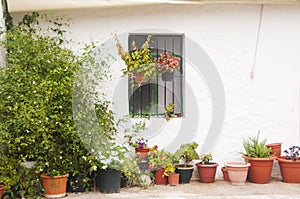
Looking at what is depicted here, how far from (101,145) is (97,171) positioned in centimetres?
37

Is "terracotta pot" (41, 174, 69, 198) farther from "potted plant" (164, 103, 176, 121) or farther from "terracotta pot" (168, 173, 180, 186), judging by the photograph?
"potted plant" (164, 103, 176, 121)

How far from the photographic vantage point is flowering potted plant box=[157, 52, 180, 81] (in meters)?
6.29

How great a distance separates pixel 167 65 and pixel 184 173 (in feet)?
4.94

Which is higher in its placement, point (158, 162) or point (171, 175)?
point (158, 162)

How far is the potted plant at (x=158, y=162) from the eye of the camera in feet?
19.7

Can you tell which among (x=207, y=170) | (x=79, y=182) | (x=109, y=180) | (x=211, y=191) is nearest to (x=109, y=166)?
(x=109, y=180)

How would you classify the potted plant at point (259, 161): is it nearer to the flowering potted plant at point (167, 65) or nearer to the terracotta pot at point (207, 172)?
the terracotta pot at point (207, 172)

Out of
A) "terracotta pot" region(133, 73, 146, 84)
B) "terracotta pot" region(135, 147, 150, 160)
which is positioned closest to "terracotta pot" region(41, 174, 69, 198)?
"terracotta pot" region(135, 147, 150, 160)

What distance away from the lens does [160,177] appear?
6.07 meters

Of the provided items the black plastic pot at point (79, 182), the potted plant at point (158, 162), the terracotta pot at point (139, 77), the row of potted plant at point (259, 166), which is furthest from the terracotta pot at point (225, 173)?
the black plastic pot at point (79, 182)

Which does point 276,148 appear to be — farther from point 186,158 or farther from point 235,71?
point 186,158

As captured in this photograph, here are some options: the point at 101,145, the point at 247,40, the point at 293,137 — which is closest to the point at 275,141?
the point at 293,137

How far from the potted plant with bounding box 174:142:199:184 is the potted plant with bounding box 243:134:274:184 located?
76 centimetres

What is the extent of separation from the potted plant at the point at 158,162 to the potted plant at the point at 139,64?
102 centimetres
